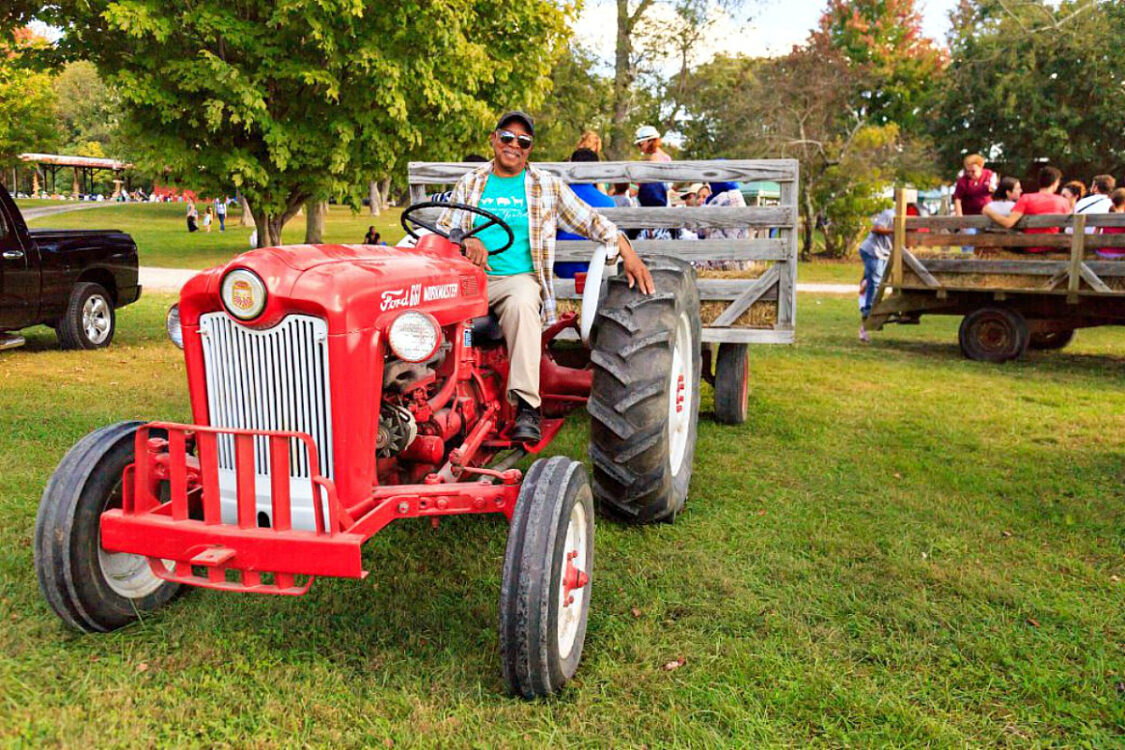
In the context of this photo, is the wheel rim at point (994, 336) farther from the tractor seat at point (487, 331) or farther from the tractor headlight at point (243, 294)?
the tractor headlight at point (243, 294)

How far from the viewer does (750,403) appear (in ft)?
24.3

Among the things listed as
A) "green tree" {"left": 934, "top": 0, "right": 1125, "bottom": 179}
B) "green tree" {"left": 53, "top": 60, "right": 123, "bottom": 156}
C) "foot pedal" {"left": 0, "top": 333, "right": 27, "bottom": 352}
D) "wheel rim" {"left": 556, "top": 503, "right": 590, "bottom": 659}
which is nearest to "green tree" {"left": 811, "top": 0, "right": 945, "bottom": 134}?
"green tree" {"left": 934, "top": 0, "right": 1125, "bottom": 179}

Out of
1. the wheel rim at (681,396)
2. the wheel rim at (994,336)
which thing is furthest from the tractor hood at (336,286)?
the wheel rim at (994,336)

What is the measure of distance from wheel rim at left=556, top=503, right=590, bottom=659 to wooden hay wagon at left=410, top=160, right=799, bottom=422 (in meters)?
2.48

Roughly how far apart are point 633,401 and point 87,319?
26.2 ft

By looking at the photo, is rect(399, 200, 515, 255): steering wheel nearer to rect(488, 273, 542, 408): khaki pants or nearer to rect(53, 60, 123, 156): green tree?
rect(488, 273, 542, 408): khaki pants

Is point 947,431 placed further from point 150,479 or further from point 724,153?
point 724,153

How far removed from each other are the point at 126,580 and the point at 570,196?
102 inches

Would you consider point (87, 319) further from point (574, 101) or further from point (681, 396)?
point (574, 101)

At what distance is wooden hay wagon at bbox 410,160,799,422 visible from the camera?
18.6 ft

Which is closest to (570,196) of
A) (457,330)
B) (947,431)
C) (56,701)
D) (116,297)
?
(457,330)

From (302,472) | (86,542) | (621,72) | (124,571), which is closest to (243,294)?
(302,472)

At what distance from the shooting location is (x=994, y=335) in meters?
9.83

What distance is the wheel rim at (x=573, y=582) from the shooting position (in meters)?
3.08
